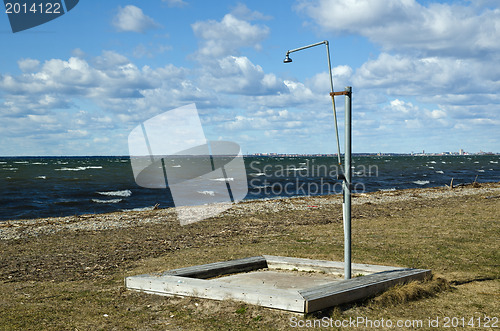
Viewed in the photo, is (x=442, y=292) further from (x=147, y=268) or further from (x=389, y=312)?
(x=147, y=268)

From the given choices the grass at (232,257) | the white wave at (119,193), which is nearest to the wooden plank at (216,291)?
the grass at (232,257)

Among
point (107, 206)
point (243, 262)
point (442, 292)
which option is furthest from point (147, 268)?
point (107, 206)

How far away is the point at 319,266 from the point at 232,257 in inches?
104

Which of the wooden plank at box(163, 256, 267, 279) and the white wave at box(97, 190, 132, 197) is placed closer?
the wooden plank at box(163, 256, 267, 279)

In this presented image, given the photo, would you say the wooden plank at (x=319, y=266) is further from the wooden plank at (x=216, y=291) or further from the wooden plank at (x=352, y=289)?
the wooden plank at (x=216, y=291)

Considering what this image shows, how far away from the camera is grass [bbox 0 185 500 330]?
5.80m

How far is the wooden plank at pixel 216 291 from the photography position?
5.68m

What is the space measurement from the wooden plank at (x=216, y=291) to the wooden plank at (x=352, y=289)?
0.67 feet
